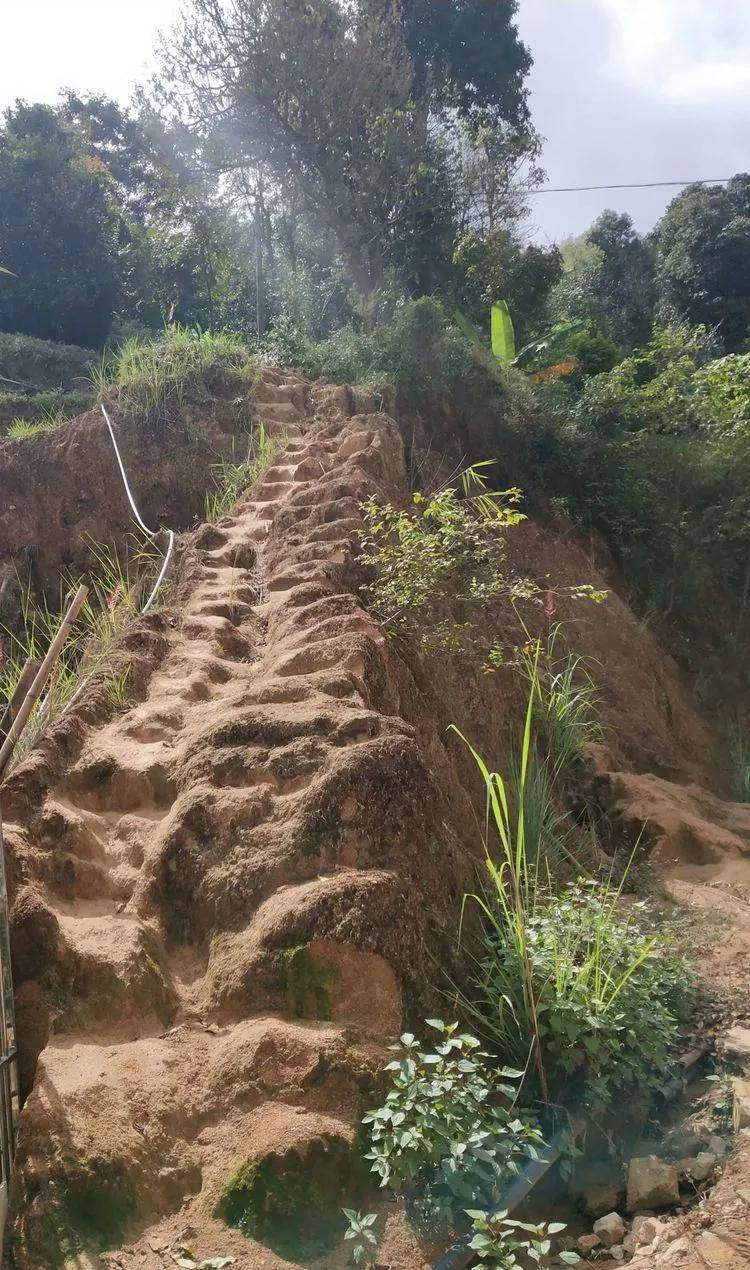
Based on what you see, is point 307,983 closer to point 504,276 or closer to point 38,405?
point 38,405

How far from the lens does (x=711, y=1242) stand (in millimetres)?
2418

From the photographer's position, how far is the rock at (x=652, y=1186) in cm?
277

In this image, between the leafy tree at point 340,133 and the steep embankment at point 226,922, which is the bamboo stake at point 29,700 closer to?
the steep embankment at point 226,922

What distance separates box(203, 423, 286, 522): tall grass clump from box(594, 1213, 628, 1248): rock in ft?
16.7

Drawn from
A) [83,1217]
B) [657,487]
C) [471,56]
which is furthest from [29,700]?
[471,56]

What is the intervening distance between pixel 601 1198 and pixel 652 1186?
14cm

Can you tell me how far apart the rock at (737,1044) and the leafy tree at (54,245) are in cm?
1608

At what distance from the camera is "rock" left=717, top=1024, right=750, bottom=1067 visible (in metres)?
3.33

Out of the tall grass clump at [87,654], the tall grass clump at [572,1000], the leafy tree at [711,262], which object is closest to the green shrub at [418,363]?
the tall grass clump at [87,654]

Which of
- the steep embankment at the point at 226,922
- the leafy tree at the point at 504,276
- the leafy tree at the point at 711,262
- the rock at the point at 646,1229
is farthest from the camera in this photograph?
the leafy tree at the point at 711,262

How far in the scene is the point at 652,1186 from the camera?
2.79 meters

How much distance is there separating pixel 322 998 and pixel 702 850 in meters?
3.26

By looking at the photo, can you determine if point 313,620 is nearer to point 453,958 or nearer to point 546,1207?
point 453,958

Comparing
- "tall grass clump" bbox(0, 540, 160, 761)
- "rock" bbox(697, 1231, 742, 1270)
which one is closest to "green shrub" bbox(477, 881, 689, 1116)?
"rock" bbox(697, 1231, 742, 1270)
